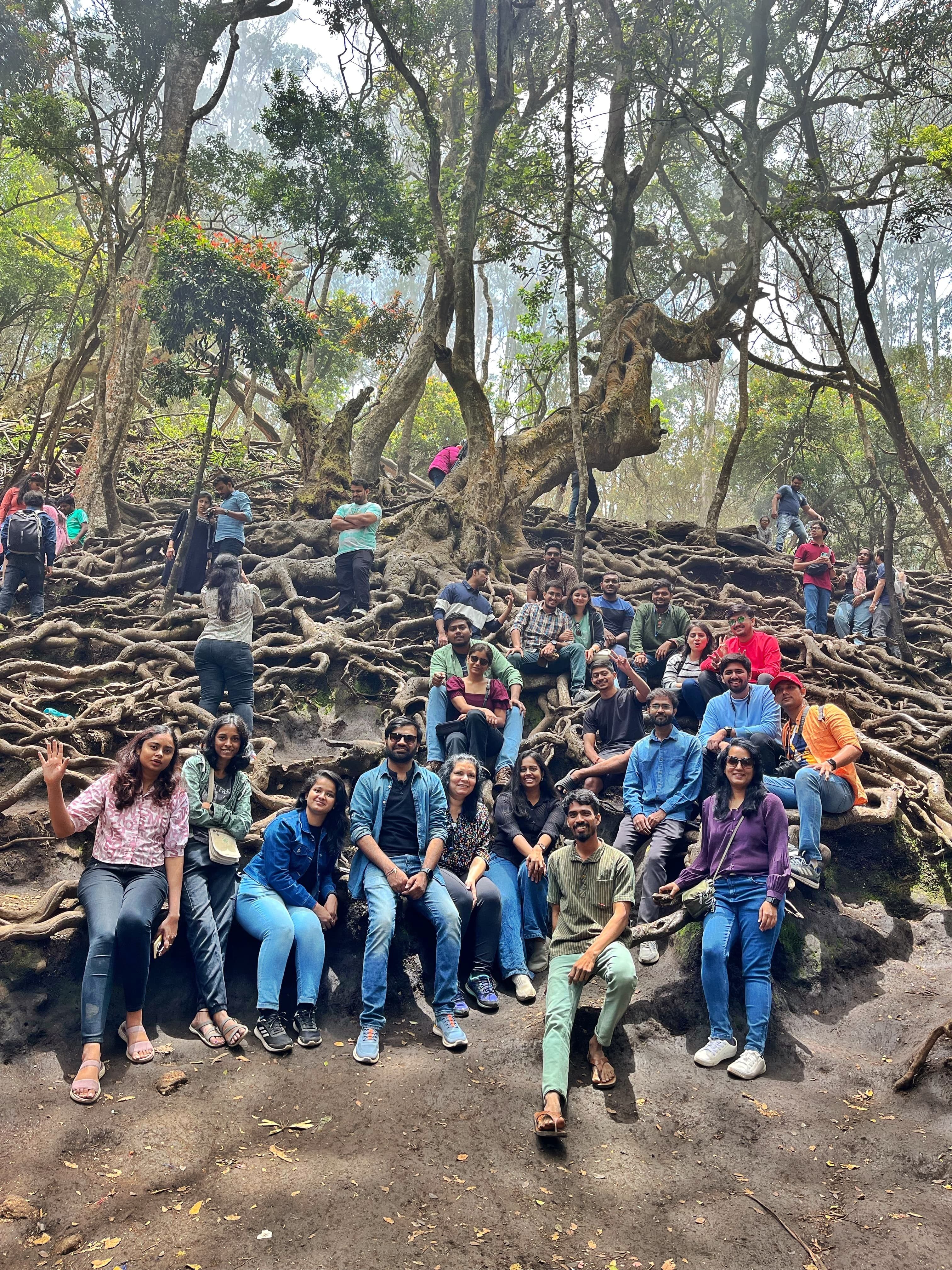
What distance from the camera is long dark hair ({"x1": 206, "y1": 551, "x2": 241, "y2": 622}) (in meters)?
6.80

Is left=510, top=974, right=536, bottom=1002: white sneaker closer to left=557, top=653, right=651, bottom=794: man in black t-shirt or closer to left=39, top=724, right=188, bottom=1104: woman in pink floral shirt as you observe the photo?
left=557, top=653, right=651, bottom=794: man in black t-shirt

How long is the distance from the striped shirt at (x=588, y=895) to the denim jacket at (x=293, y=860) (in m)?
1.40

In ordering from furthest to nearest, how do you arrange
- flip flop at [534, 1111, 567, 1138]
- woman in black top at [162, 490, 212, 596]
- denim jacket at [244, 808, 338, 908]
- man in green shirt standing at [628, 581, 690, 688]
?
1. woman in black top at [162, 490, 212, 596]
2. man in green shirt standing at [628, 581, 690, 688]
3. denim jacket at [244, 808, 338, 908]
4. flip flop at [534, 1111, 567, 1138]

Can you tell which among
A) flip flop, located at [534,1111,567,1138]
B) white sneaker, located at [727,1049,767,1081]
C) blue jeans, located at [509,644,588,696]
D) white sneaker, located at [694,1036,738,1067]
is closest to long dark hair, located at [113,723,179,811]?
flip flop, located at [534,1111,567,1138]

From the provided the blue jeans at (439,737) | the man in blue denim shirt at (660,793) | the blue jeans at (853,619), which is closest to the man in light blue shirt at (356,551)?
the blue jeans at (439,737)

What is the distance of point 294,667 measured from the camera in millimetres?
8375

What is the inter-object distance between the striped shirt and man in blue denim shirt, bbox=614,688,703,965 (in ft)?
2.26

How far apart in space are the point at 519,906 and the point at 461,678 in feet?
7.14

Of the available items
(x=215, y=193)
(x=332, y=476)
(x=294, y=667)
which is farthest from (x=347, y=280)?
(x=294, y=667)

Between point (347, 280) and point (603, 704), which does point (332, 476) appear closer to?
point (603, 704)

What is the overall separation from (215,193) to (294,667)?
11104 mm

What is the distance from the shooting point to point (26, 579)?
9.28 meters

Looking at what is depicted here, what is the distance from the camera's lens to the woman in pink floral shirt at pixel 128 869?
4133mm

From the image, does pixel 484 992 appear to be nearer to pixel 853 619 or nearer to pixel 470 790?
pixel 470 790
